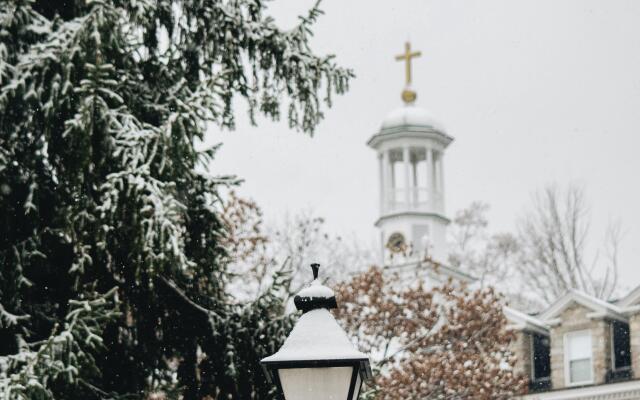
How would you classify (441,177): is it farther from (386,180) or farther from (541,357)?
(541,357)

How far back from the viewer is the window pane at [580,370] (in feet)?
94.3

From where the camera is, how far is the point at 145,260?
10.2m

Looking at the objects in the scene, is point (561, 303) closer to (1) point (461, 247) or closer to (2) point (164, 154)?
(1) point (461, 247)

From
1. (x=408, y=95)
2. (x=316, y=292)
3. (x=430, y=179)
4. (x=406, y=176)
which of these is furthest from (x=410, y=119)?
(x=316, y=292)

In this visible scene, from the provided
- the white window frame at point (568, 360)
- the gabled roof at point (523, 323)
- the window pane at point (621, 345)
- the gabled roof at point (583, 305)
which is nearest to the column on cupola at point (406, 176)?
the gabled roof at point (523, 323)

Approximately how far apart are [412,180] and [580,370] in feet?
38.3

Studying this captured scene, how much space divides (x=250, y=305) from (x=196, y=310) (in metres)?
0.49

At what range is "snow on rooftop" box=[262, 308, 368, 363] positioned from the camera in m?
6.16

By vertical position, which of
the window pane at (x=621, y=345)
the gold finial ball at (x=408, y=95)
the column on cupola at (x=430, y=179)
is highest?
the gold finial ball at (x=408, y=95)

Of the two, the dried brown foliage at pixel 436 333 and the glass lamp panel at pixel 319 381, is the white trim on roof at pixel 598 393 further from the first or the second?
the glass lamp panel at pixel 319 381

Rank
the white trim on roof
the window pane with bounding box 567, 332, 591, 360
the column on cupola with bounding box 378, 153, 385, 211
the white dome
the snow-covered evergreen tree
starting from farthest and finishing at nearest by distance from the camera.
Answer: the column on cupola with bounding box 378, 153, 385, 211 → the white dome → the window pane with bounding box 567, 332, 591, 360 → the white trim on roof → the snow-covered evergreen tree

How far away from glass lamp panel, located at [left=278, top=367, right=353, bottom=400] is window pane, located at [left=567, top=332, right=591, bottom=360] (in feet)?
77.4

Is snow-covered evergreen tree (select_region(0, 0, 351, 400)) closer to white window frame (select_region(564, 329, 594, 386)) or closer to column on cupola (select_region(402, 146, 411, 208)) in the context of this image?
white window frame (select_region(564, 329, 594, 386))

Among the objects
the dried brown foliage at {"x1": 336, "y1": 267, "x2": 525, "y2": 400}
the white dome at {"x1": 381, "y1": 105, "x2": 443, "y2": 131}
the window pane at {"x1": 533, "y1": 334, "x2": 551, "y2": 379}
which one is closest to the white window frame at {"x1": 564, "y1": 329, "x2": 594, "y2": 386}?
the window pane at {"x1": 533, "y1": 334, "x2": 551, "y2": 379}
